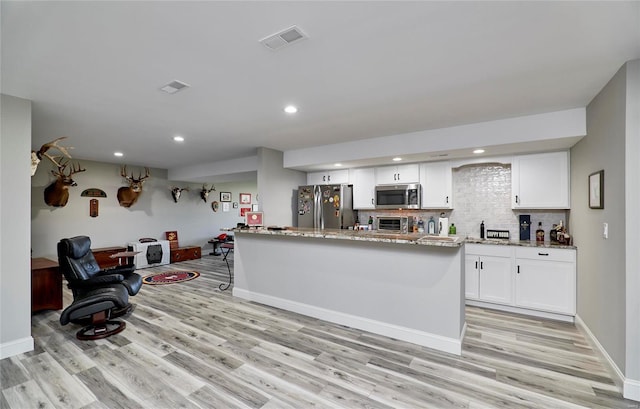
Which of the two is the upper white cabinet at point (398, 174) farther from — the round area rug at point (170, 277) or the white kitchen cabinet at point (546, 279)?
the round area rug at point (170, 277)

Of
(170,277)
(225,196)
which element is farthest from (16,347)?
(225,196)

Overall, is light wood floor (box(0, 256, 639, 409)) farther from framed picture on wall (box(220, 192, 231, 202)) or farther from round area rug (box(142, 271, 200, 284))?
framed picture on wall (box(220, 192, 231, 202))

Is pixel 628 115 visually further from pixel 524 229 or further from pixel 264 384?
pixel 264 384

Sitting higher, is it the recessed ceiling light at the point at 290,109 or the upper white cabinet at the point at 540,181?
the recessed ceiling light at the point at 290,109

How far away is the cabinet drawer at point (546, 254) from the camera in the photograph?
3.43 meters

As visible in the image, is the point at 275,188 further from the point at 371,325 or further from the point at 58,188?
the point at 58,188

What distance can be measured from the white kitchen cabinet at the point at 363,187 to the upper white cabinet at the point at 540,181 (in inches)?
86.2

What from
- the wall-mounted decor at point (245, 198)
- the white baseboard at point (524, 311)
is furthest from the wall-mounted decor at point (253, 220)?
the wall-mounted decor at point (245, 198)

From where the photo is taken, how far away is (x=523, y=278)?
3.70 metres

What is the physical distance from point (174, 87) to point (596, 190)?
13.4 ft

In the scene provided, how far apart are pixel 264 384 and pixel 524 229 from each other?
4.15m

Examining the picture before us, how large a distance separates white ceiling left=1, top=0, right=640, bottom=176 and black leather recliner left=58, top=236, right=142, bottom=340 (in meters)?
1.67

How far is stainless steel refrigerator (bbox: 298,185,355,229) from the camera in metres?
5.40

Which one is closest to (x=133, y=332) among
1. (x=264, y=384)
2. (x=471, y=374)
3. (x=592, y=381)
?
(x=264, y=384)
